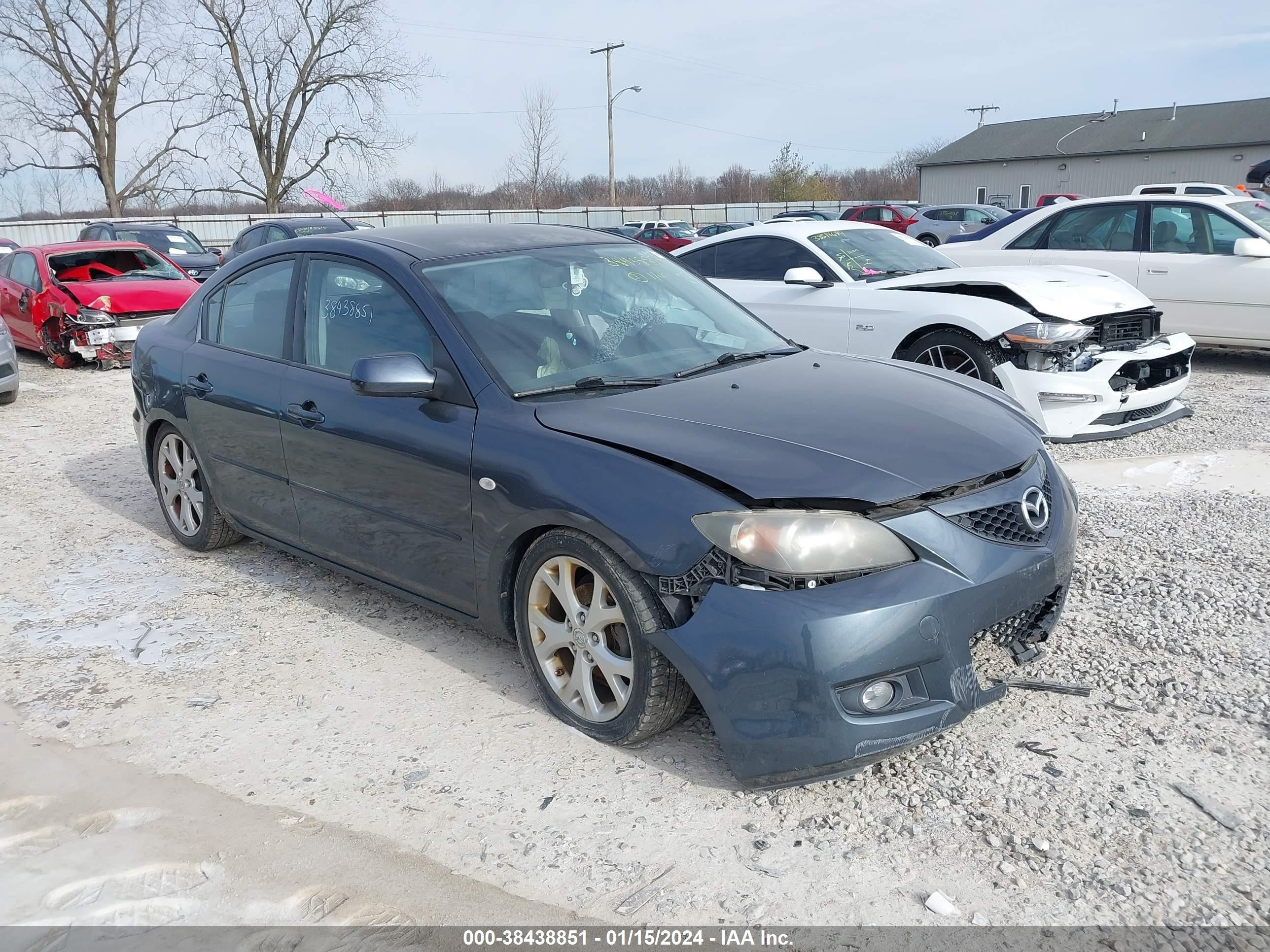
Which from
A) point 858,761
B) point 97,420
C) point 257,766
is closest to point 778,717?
point 858,761

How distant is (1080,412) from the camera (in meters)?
6.21

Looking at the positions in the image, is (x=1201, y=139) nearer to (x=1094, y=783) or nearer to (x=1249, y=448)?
(x=1249, y=448)

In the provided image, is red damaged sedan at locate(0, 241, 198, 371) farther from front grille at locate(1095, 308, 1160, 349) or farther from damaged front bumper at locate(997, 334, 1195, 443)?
front grille at locate(1095, 308, 1160, 349)

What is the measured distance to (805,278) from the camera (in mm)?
7098

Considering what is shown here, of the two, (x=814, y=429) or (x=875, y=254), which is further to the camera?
(x=875, y=254)

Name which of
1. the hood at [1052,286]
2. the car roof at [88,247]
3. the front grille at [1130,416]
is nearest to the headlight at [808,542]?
the front grille at [1130,416]

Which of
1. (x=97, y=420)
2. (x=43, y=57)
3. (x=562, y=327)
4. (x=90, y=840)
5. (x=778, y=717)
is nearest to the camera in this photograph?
(x=778, y=717)

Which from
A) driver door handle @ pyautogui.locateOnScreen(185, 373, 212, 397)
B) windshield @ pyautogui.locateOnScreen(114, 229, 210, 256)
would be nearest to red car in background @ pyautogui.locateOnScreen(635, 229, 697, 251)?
windshield @ pyautogui.locateOnScreen(114, 229, 210, 256)

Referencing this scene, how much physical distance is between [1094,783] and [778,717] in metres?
0.97

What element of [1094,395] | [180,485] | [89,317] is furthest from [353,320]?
[89,317]

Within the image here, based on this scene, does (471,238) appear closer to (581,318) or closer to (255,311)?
(581,318)

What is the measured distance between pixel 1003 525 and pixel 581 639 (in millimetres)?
1338

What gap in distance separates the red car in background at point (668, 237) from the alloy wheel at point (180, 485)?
23439 millimetres

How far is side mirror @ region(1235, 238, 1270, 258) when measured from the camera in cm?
873
